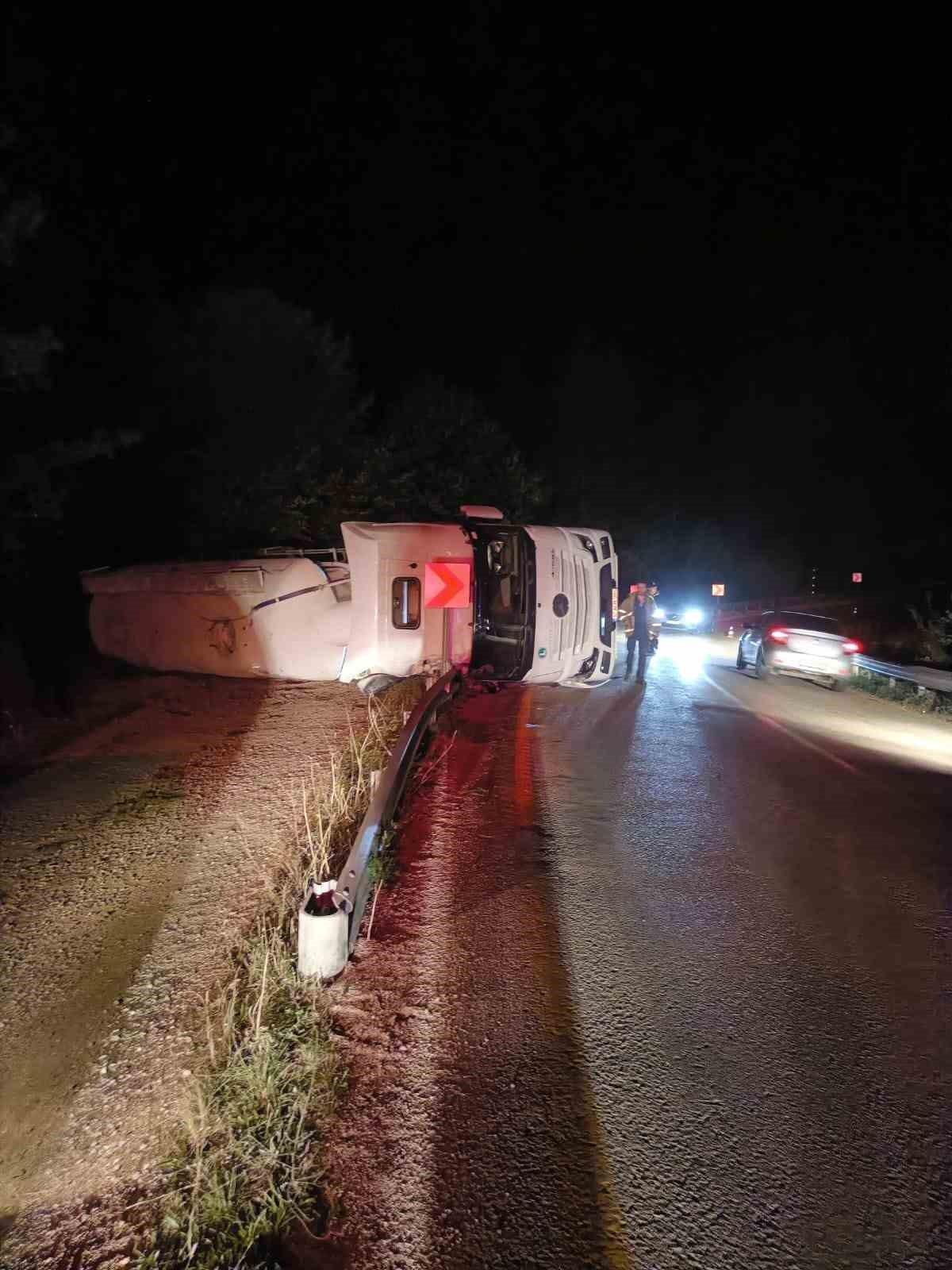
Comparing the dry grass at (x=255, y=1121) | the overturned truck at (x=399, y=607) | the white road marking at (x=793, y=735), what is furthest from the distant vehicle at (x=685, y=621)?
the dry grass at (x=255, y=1121)

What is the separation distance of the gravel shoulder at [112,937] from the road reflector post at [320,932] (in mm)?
567

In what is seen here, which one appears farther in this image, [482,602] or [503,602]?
[503,602]

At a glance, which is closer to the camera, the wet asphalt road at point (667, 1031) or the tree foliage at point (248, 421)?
the wet asphalt road at point (667, 1031)

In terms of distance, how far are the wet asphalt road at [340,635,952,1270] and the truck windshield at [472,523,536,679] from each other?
3.36 meters

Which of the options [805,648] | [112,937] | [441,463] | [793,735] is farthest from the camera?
[441,463]

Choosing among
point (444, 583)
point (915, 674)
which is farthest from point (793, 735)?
point (915, 674)

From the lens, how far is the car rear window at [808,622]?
47.1 feet

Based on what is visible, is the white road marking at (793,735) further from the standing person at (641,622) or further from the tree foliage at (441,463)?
the tree foliage at (441,463)

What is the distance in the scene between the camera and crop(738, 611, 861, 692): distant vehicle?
13797 mm

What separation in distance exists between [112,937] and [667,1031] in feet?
9.85

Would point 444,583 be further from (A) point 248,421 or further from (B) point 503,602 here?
(A) point 248,421

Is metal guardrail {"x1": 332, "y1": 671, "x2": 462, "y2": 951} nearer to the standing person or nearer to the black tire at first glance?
the black tire

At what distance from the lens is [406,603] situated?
9.35 m

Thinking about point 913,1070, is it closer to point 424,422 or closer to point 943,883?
point 943,883
